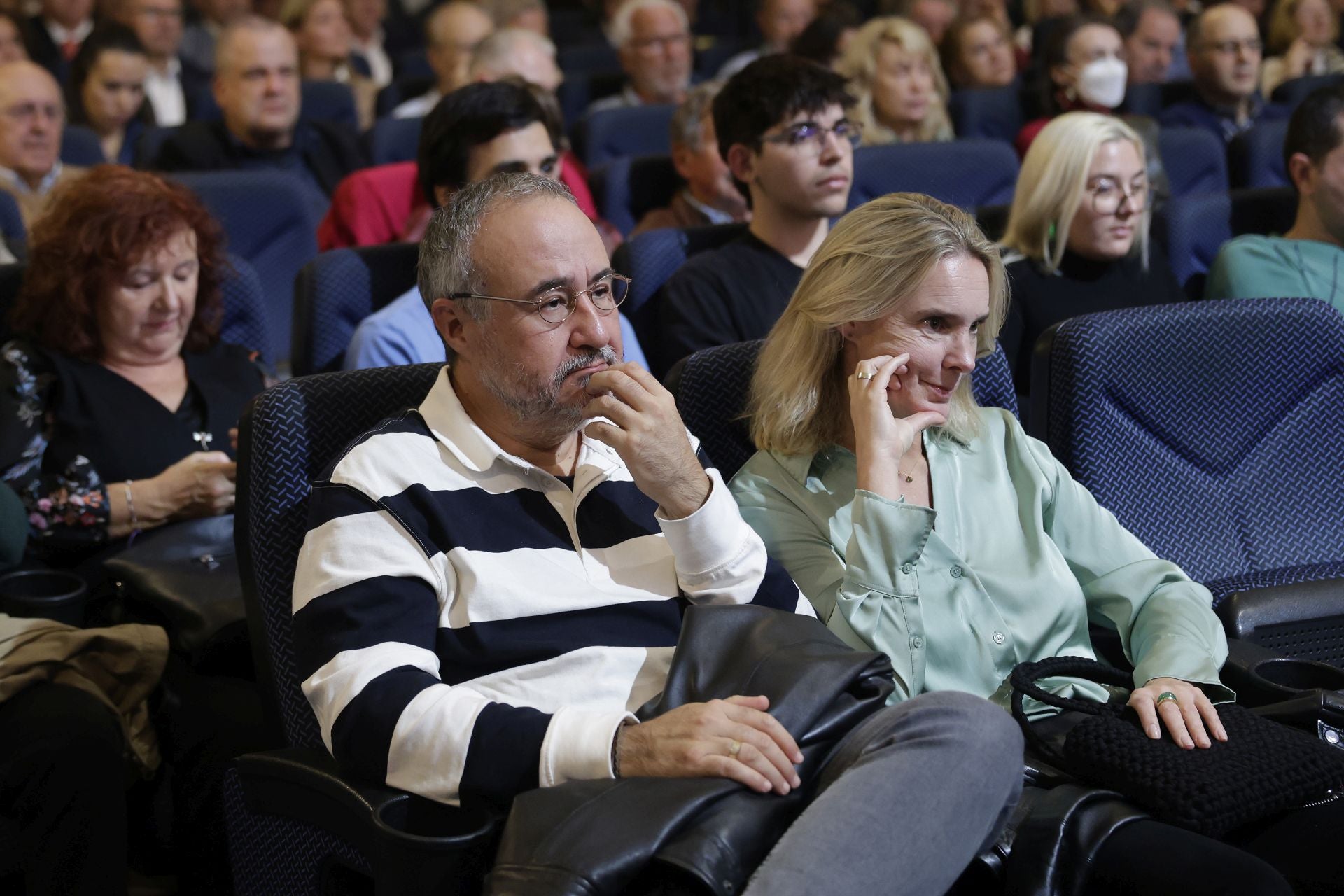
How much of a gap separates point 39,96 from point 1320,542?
3220 mm

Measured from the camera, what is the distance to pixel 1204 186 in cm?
414

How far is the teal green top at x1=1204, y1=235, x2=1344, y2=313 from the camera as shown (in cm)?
278

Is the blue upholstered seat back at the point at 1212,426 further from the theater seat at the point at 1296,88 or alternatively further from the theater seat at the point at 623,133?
the theater seat at the point at 1296,88

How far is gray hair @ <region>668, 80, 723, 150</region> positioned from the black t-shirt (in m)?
0.78

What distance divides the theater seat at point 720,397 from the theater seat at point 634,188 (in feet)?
5.95

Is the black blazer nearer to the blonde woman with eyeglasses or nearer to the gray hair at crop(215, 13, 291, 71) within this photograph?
the gray hair at crop(215, 13, 291, 71)

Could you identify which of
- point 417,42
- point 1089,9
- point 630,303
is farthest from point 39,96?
point 1089,9

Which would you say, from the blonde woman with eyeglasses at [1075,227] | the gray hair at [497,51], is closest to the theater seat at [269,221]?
the gray hair at [497,51]

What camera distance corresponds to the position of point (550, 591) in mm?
1528

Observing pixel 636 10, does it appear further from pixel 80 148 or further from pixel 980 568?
pixel 980 568

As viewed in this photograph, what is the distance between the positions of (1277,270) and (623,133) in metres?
2.19

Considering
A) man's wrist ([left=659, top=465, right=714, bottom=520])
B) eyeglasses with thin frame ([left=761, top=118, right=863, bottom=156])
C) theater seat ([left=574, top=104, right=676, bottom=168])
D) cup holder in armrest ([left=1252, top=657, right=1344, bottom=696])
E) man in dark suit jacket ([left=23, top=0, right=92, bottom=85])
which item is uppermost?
man in dark suit jacket ([left=23, top=0, right=92, bottom=85])

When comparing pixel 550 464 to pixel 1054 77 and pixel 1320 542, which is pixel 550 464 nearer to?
pixel 1320 542

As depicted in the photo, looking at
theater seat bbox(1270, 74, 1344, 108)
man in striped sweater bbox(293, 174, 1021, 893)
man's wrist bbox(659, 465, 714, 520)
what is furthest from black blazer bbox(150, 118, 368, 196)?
theater seat bbox(1270, 74, 1344, 108)
